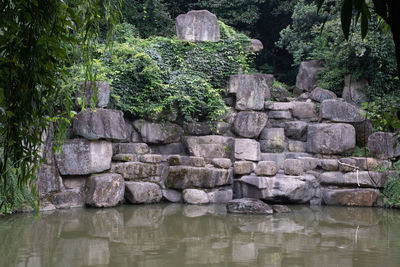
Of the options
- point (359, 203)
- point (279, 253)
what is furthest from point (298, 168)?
point (279, 253)

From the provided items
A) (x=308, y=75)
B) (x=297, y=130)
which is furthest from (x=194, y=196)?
(x=308, y=75)

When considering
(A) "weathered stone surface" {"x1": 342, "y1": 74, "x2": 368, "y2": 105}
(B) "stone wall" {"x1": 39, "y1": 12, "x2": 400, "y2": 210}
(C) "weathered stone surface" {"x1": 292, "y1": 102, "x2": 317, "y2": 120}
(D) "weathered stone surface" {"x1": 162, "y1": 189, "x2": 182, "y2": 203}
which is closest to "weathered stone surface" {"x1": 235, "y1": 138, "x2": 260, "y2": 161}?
(B) "stone wall" {"x1": 39, "y1": 12, "x2": 400, "y2": 210}

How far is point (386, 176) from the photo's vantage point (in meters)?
10.3

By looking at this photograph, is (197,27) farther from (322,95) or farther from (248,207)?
(248,207)

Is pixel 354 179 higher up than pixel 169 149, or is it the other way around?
pixel 169 149

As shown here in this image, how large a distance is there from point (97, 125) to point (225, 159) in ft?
10.8

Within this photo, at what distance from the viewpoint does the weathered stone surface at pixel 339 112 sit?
12.0 meters

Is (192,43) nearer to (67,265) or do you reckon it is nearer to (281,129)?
(281,129)

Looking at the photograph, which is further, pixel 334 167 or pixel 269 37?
pixel 269 37

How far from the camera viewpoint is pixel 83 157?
30.9ft

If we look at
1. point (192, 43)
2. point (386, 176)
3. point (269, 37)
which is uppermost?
point (269, 37)

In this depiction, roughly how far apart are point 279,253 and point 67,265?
2.79 m

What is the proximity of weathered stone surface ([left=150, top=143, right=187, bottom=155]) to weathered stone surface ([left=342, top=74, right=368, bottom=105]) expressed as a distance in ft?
19.8

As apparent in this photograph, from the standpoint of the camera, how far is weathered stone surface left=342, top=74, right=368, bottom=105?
1361cm
